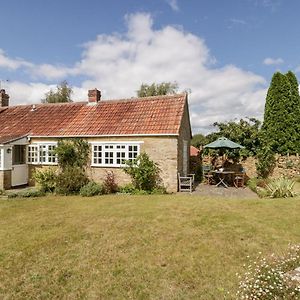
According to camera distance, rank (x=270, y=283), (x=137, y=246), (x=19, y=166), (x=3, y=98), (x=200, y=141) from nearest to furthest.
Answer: (x=270, y=283) → (x=137, y=246) → (x=19, y=166) → (x=3, y=98) → (x=200, y=141)

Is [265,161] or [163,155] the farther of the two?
[265,161]

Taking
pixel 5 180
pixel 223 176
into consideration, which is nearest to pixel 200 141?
pixel 223 176

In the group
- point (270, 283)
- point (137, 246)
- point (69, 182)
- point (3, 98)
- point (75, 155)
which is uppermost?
point (3, 98)

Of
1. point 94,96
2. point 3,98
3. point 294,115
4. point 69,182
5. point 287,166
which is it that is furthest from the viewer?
point 3,98

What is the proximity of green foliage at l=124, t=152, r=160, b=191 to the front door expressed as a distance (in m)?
7.62

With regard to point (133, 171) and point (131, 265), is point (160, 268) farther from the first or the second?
point (133, 171)

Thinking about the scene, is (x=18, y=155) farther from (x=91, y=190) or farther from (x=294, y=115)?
(x=294, y=115)

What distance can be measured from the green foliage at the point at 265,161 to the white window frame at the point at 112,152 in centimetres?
924

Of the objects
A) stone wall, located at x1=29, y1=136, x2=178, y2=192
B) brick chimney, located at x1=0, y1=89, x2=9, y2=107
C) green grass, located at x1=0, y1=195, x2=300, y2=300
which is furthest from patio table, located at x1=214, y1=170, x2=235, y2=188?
brick chimney, located at x1=0, y1=89, x2=9, y2=107

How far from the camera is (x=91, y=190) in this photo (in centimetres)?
1571

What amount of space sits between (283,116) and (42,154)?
18363mm

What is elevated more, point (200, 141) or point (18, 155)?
point (200, 141)

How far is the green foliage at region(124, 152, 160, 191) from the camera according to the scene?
15.9 m

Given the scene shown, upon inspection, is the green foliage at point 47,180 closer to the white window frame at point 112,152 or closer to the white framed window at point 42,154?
the white framed window at point 42,154
